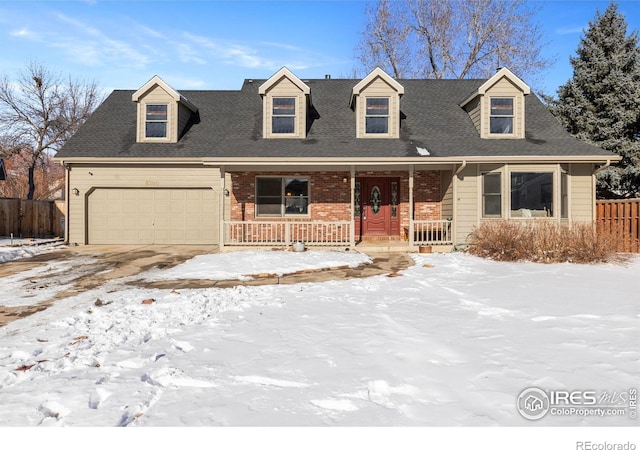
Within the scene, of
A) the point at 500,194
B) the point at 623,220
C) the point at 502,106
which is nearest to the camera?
the point at 623,220

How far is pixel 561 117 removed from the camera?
59.2 ft

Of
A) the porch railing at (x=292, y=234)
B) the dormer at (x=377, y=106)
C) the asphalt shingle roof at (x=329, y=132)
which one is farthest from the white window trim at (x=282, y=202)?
the dormer at (x=377, y=106)

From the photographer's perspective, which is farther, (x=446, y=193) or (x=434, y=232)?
(x=434, y=232)

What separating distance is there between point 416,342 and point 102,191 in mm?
13842

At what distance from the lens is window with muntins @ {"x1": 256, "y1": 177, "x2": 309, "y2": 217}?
44.3 feet

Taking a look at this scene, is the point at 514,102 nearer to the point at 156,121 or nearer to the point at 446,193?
the point at 446,193

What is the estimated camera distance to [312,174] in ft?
44.2

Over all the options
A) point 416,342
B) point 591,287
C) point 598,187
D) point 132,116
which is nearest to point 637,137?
point 598,187

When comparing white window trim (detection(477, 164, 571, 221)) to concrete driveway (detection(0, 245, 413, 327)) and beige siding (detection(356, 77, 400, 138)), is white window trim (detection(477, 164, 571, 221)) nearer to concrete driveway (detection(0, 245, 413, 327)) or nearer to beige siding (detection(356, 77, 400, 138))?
beige siding (detection(356, 77, 400, 138))

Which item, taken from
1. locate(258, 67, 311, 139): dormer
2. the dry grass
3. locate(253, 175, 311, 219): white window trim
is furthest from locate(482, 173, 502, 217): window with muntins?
locate(258, 67, 311, 139): dormer

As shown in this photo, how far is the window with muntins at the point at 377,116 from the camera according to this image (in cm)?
1311

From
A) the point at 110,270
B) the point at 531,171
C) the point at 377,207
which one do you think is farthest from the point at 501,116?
the point at 110,270

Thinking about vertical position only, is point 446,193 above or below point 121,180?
below

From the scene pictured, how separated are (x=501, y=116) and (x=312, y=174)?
23.9 feet
